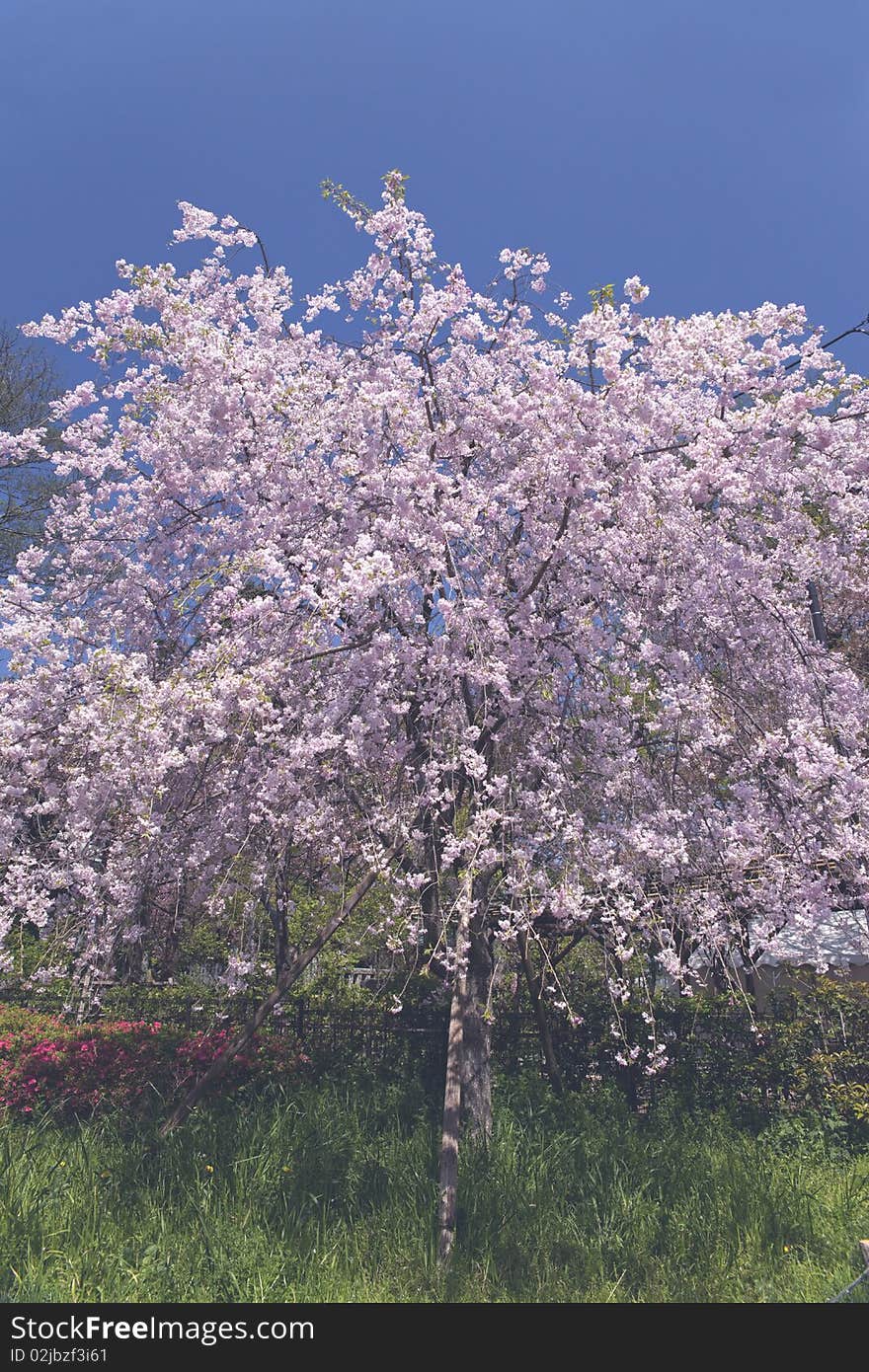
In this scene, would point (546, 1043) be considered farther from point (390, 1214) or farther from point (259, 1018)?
point (390, 1214)

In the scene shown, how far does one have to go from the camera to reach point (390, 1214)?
17.5ft

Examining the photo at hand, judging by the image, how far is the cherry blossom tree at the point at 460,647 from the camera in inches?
226

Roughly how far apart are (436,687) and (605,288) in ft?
10.6

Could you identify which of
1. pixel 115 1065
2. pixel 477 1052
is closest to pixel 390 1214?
pixel 477 1052

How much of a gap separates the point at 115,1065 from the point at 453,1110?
4.10 metres

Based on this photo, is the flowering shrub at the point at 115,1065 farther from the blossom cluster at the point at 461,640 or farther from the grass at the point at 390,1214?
the blossom cluster at the point at 461,640

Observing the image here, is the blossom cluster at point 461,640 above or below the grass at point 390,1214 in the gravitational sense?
above

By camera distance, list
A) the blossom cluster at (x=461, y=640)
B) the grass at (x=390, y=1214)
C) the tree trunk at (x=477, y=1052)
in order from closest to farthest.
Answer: the grass at (x=390, y=1214) → the blossom cluster at (x=461, y=640) → the tree trunk at (x=477, y=1052)

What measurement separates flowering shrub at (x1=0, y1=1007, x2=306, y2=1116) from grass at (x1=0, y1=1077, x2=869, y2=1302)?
20.2 inches

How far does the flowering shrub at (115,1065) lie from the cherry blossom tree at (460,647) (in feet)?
5.25

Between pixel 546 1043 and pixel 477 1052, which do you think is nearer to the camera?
pixel 477 1052

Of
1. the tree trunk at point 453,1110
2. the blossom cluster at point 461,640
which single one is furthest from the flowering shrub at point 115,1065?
the tree trunk at point 453,1110

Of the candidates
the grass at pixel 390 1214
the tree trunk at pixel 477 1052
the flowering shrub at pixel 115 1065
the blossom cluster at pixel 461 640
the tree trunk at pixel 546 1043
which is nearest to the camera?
the grass at pixel 390 1214

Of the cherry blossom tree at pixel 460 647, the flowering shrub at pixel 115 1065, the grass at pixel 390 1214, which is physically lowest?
the grass at pixel 390 1214
